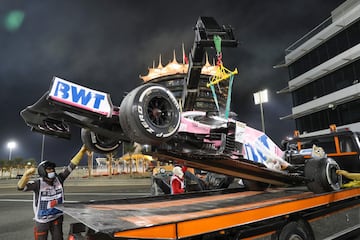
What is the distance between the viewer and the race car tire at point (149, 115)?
2.96 meters

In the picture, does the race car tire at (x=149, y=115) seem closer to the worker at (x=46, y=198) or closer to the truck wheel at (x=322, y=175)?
the worker at (x=46, y=198)

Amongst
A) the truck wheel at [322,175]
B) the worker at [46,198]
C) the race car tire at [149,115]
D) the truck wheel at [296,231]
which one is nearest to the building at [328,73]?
the truck wheel at [322,175]

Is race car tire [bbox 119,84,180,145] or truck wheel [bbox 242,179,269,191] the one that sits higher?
race car tire [bbox 119,84,180,145]

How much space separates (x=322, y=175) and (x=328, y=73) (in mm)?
29865

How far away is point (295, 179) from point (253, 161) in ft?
4.95

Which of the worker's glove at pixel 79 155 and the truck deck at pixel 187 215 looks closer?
the truck deck at pixel 187 215

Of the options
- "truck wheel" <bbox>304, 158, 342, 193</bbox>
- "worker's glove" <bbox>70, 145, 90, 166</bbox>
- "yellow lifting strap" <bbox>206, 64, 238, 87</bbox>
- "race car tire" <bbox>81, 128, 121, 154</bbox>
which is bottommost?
"truck wheel" <bbox>304, 158, 342, 193</bbox>

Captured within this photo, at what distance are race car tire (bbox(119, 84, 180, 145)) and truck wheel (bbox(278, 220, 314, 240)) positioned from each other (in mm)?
1985

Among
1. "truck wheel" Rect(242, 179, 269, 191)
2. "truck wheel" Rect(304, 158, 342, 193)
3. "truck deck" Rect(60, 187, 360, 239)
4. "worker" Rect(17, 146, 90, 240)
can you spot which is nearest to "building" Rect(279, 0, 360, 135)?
"truck wheel" Rect(242, 179, 269, 191)

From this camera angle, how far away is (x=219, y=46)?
15.7 ft

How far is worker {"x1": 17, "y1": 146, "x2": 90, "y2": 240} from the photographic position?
3863 mm

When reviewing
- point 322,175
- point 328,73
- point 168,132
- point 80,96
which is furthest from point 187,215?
point 328,73

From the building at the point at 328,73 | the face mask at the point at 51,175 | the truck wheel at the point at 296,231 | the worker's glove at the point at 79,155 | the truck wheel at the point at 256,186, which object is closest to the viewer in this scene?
the truck wheel at the point at 296,231

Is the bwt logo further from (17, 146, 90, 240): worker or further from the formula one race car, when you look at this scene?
(17, 146, 90, 240): worker
